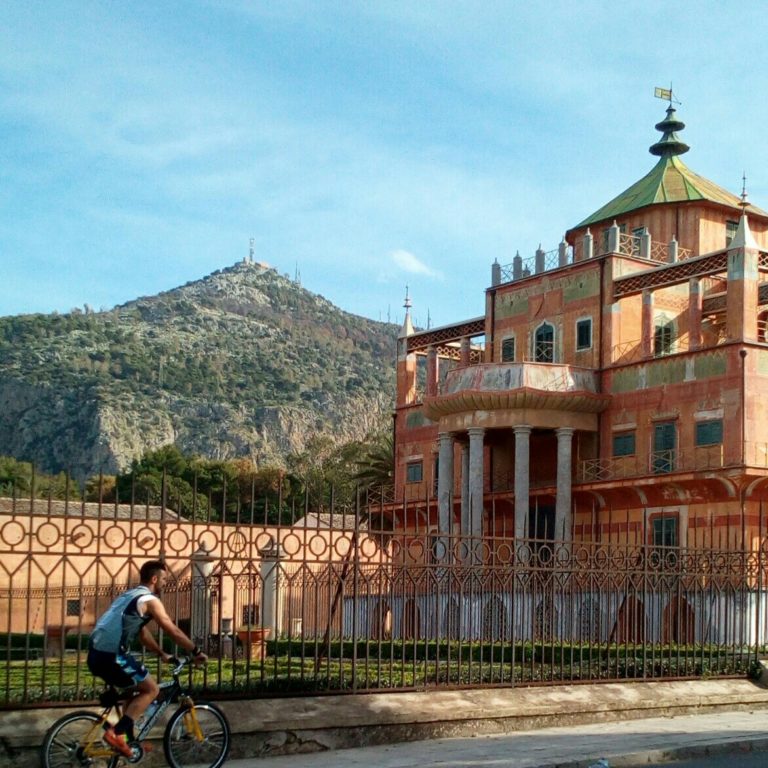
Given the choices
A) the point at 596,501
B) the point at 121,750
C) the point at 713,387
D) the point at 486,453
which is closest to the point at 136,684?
the point at 121,750

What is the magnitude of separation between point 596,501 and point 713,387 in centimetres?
591

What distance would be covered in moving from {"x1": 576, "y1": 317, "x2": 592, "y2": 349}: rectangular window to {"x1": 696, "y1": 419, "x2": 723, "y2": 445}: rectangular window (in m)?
5.76

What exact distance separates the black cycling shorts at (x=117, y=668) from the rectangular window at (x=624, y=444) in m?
31.0

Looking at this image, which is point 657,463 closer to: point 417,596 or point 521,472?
point 521,472

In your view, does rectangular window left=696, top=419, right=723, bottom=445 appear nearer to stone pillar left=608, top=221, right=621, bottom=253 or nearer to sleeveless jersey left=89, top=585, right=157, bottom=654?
stone pillar left=608, top=221, right=621, bottom=253

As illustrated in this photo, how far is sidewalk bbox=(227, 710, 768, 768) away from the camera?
465 inches

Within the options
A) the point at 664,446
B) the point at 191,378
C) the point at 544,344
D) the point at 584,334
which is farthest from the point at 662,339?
the point at 191,378

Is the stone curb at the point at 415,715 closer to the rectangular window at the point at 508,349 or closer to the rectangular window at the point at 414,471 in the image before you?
the rectangular window at the point at 508,349

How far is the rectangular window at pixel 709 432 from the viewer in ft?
121

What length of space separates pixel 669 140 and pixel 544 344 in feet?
38.0

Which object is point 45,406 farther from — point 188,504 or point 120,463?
point 188,504

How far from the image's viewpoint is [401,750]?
12.6m

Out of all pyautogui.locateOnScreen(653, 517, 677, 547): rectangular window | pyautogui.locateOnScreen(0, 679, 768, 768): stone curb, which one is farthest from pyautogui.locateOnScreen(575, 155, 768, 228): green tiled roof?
pyautogui.locateOnScreen(0, 679, 768, 768): stone curb

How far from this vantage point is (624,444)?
1586 inches
